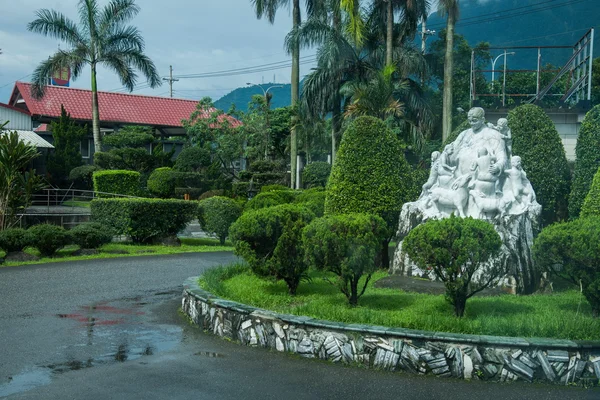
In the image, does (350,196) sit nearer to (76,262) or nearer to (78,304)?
(78,304)

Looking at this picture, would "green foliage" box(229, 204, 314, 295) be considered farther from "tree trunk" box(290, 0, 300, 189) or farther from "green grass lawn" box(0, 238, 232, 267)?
"tree trunk" box(290, 0, 300, 189)

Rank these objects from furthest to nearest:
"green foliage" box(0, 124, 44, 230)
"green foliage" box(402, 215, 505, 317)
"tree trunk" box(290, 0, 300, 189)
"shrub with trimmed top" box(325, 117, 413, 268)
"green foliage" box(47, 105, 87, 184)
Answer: "green foliage" box(47, 105, 87, 184) < "tree trunk" box(290, 0, 300, 189) < "green foliage" box(0, 124, 44, 230) < "shrub with trimmed top" box(325, 117, 413, 268) < "green foliage" box(402, 215, 505, 317)

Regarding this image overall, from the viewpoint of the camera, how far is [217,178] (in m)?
36.3

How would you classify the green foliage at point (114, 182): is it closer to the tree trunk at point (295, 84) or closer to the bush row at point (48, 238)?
the tree trunk at point (295, 84)

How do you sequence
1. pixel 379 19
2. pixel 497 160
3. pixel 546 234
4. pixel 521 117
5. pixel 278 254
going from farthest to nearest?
pixel 379 19 < pixel 521 117 < pixel 497 160 < pixel 278 254 < pixel 546 234

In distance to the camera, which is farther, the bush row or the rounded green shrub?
the rounded green shrub


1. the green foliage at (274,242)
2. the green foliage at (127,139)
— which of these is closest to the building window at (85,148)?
the green foliage at (127,139)

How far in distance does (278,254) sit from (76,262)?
26.1 ft

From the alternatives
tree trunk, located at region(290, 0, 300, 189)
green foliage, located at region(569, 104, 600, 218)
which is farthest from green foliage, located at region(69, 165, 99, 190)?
green foliage, located at region(569, 104, 600, 218)

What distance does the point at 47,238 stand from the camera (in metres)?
16.7

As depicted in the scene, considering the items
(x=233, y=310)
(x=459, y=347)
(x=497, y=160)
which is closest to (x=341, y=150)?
(x=497, y=160)

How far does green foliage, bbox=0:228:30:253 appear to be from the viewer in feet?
53.6

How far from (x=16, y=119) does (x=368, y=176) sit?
29.3 meters

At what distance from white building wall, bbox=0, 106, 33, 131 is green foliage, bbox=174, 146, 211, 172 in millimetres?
8842
